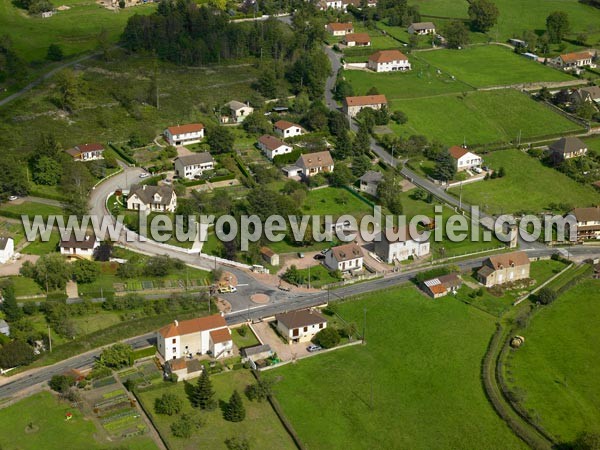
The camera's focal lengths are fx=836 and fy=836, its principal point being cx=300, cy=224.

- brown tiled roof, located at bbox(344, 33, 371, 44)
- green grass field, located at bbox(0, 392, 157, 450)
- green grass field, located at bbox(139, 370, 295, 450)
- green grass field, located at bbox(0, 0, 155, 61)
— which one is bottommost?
green grass field, located at bbox(139, 370, 295, 450)

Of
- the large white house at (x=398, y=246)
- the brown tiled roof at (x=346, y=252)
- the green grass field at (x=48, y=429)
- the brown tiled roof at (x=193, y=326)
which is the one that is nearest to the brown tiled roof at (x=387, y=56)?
the large white house at (x=398, y=246)

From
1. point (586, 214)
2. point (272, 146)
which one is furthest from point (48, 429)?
point (586, 214)

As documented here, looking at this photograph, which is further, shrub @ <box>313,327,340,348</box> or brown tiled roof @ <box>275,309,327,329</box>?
brown tiled roof @ <box>275,309,327,329</box>

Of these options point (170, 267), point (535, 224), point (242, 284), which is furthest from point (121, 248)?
point (535, 224)

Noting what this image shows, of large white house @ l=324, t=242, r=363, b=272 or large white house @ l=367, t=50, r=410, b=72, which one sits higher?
large white house @ l=367, t=50, r=410, b=72

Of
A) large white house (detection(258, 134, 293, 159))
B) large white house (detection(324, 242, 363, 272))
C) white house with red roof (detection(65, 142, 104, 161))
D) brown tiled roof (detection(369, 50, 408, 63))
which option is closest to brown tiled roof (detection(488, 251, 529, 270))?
large white house (detection(324, 242, 363, 272))

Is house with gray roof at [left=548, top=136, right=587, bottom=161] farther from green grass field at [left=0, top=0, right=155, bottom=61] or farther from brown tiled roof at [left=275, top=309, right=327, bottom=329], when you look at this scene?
green grass field at [left=0, top=0, right=155, bottom=61]
